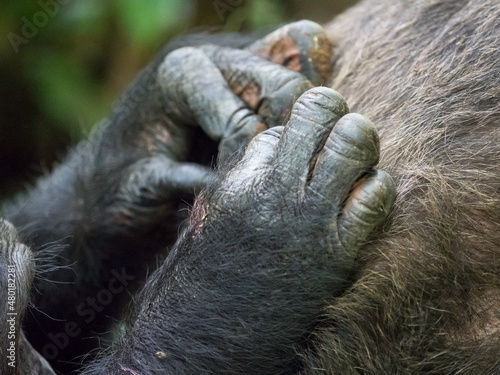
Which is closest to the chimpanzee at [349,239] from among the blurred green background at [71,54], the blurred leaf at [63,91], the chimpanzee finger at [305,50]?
the chimpanzee finger at [305,50]

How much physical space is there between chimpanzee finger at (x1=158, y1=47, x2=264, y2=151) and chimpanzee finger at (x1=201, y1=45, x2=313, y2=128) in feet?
0.09

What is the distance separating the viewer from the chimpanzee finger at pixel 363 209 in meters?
1.05

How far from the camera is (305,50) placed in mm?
1580

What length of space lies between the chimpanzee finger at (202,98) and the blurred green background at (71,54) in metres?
1.10

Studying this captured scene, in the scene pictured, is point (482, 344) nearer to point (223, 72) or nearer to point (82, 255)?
point (223, 72)

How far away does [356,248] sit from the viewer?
1067mm

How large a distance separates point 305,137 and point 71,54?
2.68 metres

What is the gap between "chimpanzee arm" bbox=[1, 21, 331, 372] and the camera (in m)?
1.55

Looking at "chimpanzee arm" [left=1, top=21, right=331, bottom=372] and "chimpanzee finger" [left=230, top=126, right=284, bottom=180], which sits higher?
"chimpanzee finger" [left=230, top=126, right=284, bottom=180]

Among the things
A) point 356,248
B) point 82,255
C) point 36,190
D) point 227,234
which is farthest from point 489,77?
point 36,190

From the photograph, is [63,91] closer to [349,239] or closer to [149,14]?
[149,14]

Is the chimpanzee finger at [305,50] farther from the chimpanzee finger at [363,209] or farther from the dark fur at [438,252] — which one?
the chimpanzee finger at [363,209]

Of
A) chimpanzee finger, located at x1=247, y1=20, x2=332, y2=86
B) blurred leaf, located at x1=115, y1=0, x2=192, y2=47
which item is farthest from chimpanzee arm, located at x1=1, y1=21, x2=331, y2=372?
blurred leaf, located at x1=115, y1=0, x2=192, y2=47

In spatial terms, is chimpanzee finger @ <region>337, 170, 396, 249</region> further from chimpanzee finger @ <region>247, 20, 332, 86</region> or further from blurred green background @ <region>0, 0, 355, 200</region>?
blurred green background @ <region>0, 0, 355, 200</region>
